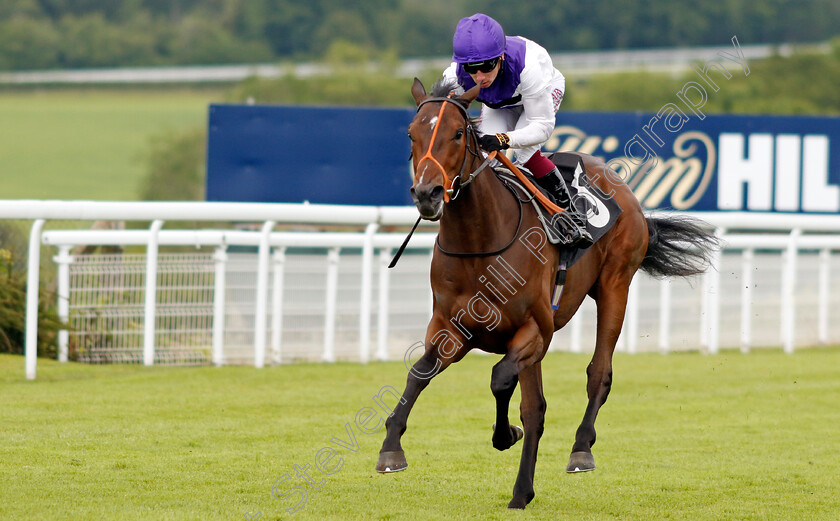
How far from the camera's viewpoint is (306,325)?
9000 millimetres

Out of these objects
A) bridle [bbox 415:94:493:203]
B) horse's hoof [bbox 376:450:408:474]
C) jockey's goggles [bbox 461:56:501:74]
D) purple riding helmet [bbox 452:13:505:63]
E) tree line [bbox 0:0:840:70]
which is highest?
tree line [bbox 0:0:840:70]

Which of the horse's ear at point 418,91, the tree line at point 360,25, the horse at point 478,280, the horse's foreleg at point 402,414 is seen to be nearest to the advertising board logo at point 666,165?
the horse at point 478,280

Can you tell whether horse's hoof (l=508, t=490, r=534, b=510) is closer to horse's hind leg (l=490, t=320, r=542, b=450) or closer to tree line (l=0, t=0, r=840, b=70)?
horse's hind leg (l=490, t=320, r=542, b=450)

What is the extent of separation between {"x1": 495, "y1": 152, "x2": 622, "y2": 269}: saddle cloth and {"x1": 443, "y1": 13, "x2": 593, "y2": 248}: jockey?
0.08 meters

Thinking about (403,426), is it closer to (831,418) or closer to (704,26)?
(831,418)

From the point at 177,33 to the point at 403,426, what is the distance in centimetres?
4936

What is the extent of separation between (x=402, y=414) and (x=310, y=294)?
463cm

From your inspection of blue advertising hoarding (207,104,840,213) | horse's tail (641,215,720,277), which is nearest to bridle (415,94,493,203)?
horse's tail (641,215,720,277)

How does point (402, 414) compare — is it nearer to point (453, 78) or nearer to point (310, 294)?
point (453, 78)

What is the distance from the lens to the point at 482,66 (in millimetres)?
4707

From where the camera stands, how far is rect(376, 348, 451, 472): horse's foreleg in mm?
4352

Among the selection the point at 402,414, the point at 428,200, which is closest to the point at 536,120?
the point at 428,200

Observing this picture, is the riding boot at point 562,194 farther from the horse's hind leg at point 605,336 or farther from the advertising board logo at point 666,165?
the advertising board logo at point 666,165

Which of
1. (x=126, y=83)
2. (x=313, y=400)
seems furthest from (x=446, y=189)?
(x=126, y=83)
